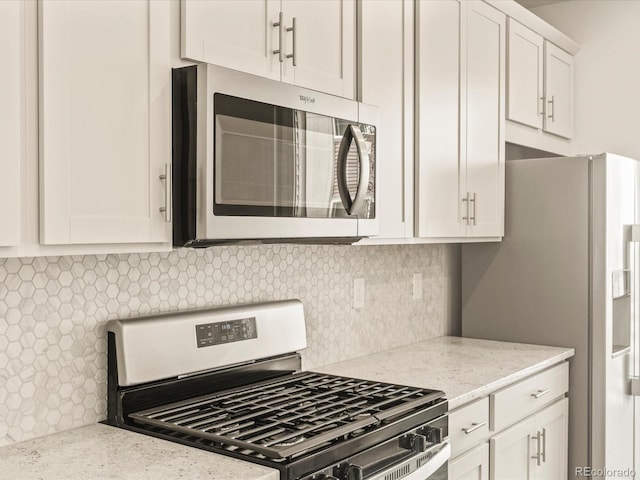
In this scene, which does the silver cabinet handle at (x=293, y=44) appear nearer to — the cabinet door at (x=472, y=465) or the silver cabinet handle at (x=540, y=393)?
the cabinet door at (x=472, y=465)

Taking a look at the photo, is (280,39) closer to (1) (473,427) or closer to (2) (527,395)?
(1) (473,427)

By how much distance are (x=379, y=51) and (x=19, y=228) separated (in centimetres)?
140

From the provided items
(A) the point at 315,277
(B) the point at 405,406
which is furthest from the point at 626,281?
(B) the point at 405,406

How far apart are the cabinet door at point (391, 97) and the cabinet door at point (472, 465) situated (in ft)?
2.53

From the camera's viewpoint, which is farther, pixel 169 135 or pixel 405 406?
pixel 405 406

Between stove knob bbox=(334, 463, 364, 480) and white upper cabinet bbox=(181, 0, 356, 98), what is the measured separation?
A: 1014 mm

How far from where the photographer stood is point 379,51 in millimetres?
2318

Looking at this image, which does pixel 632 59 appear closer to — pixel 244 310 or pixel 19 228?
pixel 244 310

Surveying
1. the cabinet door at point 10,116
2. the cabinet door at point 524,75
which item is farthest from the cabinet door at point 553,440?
the cabinet door at point 10,116

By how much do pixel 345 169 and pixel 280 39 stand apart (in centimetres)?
41

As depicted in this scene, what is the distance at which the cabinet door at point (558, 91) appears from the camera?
364 cm

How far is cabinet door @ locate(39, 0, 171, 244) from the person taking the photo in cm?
137

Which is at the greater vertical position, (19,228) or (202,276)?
(19,228)

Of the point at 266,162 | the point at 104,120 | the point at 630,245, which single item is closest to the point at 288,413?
the point at 266,162
